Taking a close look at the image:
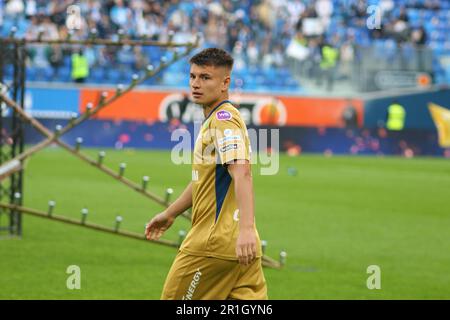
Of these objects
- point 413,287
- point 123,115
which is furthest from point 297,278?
point 123,115

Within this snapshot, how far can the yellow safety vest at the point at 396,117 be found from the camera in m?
34.7

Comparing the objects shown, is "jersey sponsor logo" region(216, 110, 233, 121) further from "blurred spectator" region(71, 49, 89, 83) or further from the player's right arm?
"blurred spectator" region(71, 49, 89, 83)

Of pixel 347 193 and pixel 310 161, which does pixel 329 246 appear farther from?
pixel 310 161

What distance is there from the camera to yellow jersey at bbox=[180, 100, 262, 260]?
5.14 metres

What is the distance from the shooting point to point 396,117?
3478 cm

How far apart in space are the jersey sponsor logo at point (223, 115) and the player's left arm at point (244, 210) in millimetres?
283

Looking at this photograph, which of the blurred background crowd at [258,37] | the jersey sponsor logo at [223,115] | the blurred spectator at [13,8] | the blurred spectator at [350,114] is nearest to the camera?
the jersey sponsor logo at [223,115]

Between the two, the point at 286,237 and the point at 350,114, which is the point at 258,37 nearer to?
the point at 350,114

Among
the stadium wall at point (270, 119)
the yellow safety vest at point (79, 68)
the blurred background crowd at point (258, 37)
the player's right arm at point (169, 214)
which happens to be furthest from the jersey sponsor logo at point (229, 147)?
the yellow safety vest at point (79, 68)

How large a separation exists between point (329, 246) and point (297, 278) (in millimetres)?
2562

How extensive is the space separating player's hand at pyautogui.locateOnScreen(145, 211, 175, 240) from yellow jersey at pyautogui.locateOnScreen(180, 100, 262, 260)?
1.54 feet

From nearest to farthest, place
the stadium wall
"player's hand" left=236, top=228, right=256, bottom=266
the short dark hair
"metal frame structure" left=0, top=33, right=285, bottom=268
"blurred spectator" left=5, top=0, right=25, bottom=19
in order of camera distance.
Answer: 1. "player's hand" left=236, top=228, right=256, bottom=266
2. the short dark hair
3. "metal frame structure" left=0, top=33, right=285, bottom=268
4. the stadium wall
5. "blurred spectator" left=5, top=0, right=25, bottom=19

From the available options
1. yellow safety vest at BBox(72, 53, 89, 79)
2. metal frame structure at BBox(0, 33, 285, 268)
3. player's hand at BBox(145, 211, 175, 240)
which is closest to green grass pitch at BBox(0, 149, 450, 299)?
metal frame structure at BBox(0, 33, 285, 268)

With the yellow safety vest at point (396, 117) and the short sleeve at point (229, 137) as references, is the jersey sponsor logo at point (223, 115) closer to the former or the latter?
the short sleeve at point (229, 137)
